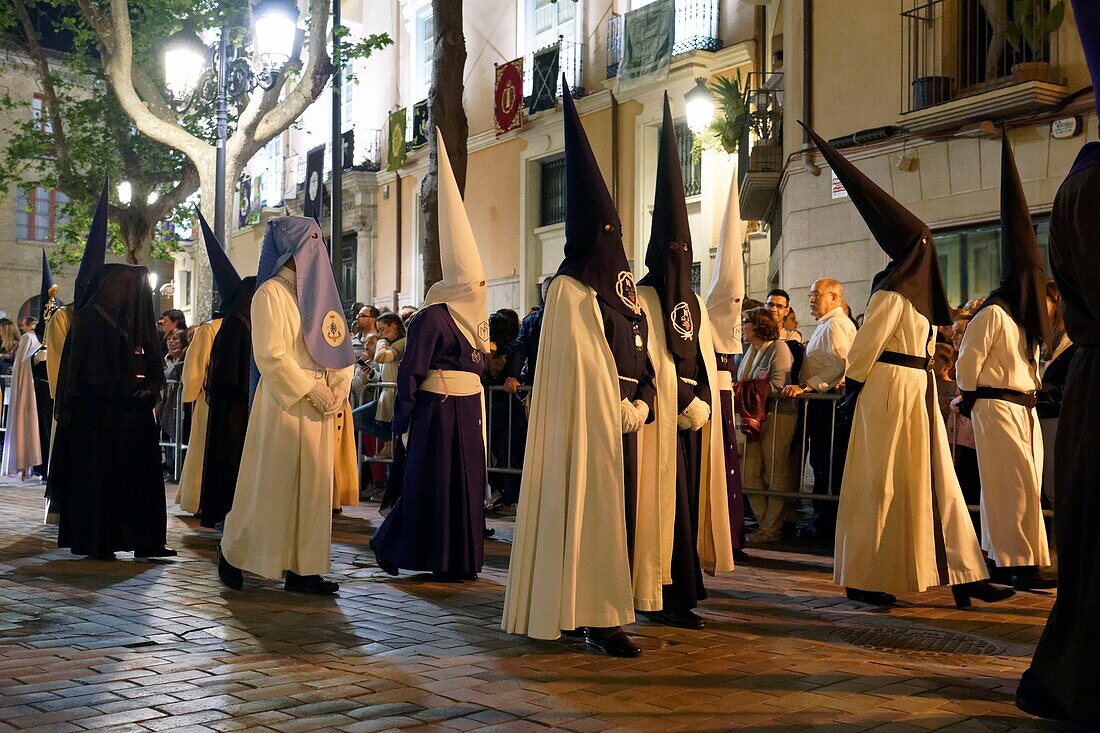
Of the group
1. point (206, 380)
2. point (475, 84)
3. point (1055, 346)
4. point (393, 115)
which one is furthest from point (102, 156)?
point (1055, 346)

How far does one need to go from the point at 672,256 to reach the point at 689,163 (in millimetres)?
16021

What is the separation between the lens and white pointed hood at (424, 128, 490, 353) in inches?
316

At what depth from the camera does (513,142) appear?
26594 millimetres

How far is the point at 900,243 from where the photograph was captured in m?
7.25

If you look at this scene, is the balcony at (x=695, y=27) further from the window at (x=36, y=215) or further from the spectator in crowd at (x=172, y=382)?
the window at (x=36, y=215)

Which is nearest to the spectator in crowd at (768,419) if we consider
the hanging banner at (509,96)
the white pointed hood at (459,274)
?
the white pointed hood at (459,274)

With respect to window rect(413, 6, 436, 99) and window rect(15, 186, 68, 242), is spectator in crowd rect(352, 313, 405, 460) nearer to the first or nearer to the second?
window rect(413, 6, 436, 99)

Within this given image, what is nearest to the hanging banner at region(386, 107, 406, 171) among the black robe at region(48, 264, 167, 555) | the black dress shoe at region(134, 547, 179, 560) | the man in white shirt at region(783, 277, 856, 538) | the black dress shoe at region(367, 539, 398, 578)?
the man in white shirt at region(783, 277, 856, 538)

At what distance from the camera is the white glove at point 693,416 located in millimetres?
6605

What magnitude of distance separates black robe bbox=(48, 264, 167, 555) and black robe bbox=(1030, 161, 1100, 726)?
6.22 metres

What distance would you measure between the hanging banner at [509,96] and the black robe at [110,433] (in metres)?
17.3

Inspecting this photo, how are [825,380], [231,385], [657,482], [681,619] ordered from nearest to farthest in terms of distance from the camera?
[657,482] → [681,619] → [231,385] → [825,380]

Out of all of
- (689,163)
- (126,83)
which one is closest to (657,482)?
(689,163)

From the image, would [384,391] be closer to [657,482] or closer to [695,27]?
[657,482]
